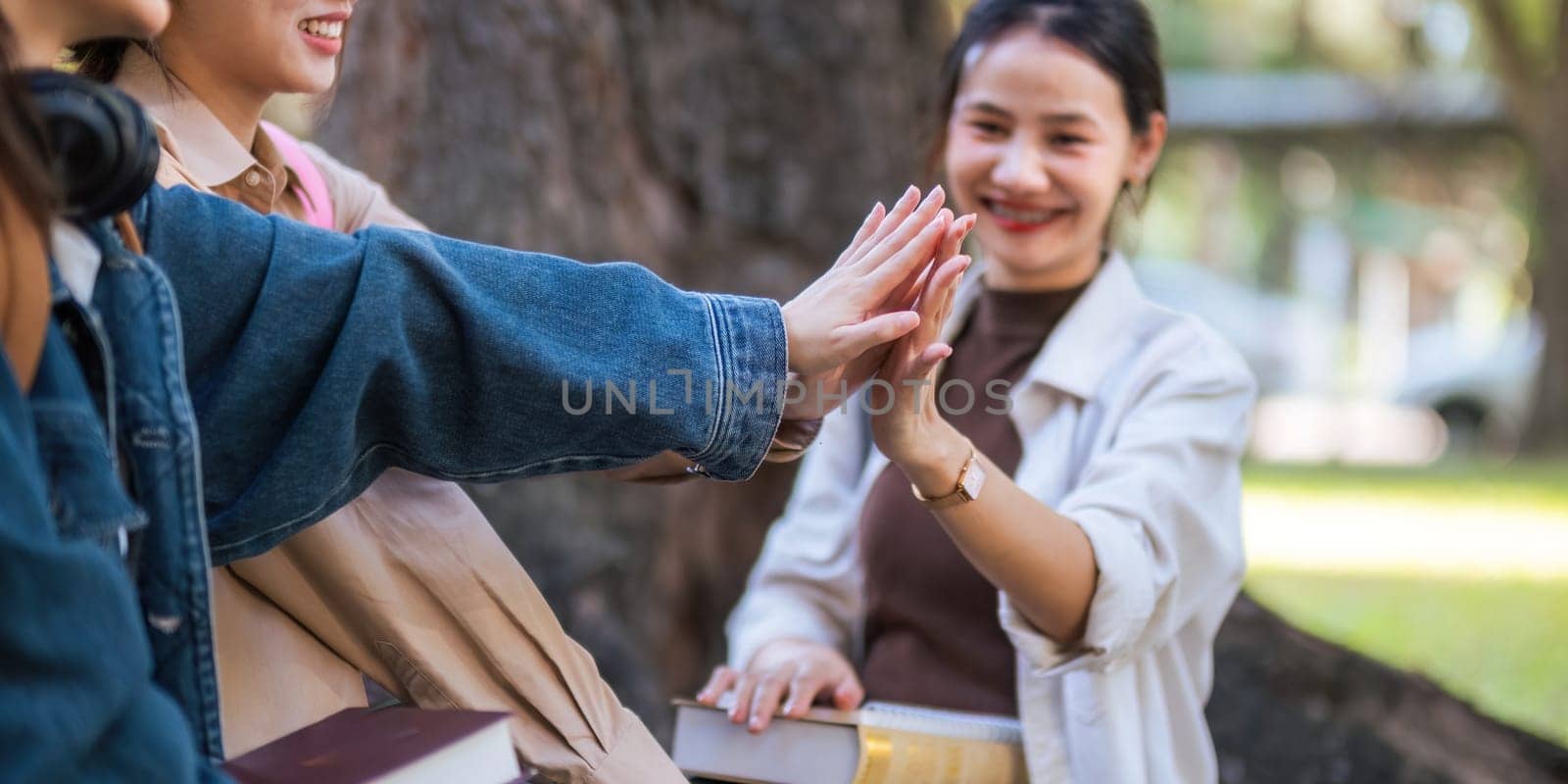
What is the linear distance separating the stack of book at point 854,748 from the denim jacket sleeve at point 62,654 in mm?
983

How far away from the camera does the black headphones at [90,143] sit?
1.10m

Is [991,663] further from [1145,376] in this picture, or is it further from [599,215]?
[599,215]

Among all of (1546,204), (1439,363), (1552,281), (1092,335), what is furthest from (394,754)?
(1439,363)

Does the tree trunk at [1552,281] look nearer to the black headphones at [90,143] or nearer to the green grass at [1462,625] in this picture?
the green grass at [1462,625]

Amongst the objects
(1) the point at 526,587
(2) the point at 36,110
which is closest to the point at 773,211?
(1) the point at 526,587

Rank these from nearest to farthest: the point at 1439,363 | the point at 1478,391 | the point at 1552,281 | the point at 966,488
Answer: the point at 966,488 → the point at 1552,281 → the point at 1478,391 → the point at 1439,363

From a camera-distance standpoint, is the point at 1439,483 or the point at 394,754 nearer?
the point at 394,754

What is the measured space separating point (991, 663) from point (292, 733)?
Result: 1052 millimetres

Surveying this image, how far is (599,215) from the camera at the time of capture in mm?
3260

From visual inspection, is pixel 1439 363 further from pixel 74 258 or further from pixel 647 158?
pixel 74 258

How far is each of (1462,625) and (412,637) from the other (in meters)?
4.85

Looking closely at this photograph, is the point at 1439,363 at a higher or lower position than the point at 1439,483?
lower

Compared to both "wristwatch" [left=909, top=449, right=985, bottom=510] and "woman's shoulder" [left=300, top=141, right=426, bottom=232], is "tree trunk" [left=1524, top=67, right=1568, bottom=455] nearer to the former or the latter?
"wristwatch" [left=909, top=449, right=985, bottom=510]

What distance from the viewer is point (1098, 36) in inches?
89.1
